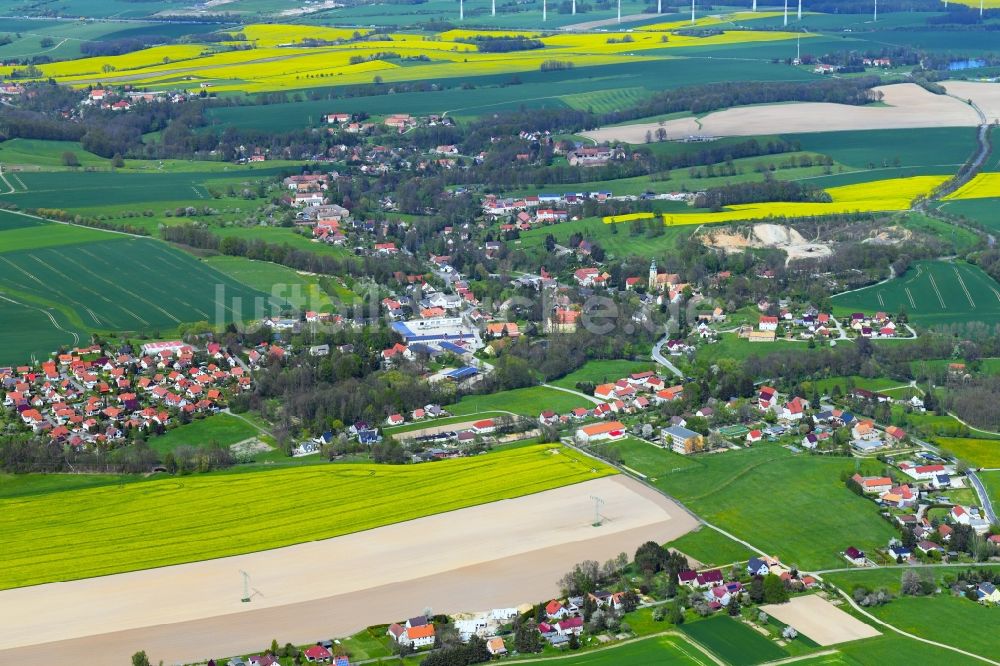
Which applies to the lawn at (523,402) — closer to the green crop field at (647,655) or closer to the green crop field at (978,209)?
the green crop field at (647,655)

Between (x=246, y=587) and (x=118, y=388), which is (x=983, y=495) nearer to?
(x=246, y=587)

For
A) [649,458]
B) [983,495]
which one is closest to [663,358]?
[649,458]

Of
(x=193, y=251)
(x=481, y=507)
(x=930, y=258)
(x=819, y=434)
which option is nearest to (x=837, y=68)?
(x=930, y=258)

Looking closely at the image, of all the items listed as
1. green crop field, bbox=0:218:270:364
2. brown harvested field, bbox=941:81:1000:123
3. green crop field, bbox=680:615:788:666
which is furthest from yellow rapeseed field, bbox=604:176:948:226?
green crop field, bbox=680:615:788:666

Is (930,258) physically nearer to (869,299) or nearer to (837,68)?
(869,299)

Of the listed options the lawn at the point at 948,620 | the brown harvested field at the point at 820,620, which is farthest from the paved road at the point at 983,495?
the brown harvested field at the point at 820,620

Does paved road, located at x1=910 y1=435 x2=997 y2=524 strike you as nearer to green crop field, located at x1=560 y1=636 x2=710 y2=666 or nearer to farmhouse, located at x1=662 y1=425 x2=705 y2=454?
farmhouse, located at x1=662 y1=425 x2=705 y2=454

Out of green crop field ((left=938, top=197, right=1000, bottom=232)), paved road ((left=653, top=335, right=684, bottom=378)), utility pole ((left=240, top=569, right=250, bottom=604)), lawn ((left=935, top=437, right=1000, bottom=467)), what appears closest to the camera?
utility pole ((left=240, top=569, right=250, bottom=604))
